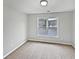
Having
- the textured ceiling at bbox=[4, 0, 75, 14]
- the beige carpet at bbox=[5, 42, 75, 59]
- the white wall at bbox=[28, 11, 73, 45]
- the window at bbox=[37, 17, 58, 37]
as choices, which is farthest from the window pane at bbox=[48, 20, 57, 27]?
the beige carpet at bbox=[5, 42, 75, 59]

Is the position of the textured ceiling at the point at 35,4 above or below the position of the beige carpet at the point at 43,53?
above

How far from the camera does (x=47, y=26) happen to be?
5.18 metres

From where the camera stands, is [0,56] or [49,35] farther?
[49,35]

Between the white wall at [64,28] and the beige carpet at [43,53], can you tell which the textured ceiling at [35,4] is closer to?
the white wall at [64,28]

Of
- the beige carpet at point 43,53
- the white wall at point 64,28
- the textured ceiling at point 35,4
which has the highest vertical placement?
the textured ceiling at point 35,4

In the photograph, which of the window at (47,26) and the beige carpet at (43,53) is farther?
the window at (47,26)

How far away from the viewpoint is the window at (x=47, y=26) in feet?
16.4

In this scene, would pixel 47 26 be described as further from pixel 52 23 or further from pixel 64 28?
pixel 64 28

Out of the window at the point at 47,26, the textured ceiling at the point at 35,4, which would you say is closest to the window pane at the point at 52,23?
the window at the point at 47,26

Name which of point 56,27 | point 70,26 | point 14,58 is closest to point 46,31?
point 56,27

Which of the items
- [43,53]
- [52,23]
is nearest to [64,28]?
[52,23]
